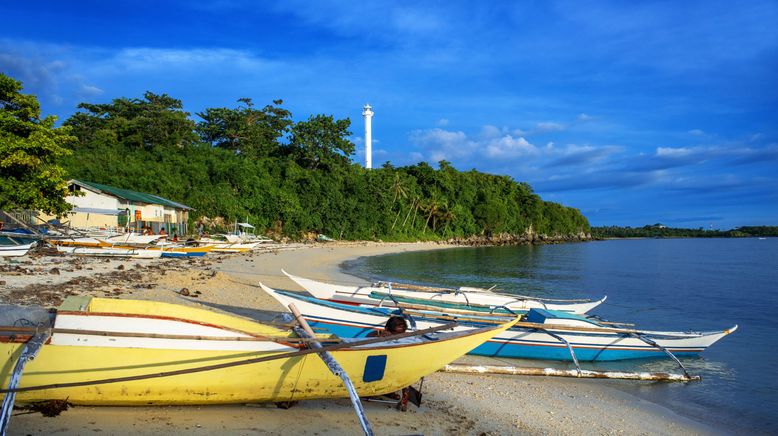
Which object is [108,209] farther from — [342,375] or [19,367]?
[342,375]

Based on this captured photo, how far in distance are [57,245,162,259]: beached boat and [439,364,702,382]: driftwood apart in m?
20.6

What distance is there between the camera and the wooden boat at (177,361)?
17.4 feet

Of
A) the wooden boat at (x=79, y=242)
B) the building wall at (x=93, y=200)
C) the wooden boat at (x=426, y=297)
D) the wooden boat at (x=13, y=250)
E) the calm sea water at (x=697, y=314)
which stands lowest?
the calm sea water at (x=697, y=314)

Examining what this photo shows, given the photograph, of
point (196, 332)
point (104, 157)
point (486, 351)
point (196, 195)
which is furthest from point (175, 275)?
point (104, 157)

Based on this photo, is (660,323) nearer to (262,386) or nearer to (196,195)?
(262,386)

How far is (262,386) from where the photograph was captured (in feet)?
19.2

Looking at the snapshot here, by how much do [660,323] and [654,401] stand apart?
9671 millimetres

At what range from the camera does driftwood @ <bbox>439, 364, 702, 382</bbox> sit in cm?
910

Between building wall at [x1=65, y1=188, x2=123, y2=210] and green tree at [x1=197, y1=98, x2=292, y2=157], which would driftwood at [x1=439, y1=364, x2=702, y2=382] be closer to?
building wall at [x1=65, y1=188, x2=123, y2=210]

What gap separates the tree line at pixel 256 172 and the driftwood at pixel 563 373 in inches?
1727

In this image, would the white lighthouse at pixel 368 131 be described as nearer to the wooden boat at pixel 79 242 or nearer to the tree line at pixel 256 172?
the tree line at pixel 256 172

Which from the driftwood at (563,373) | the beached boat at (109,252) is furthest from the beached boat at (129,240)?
the driftwood at (563,373)

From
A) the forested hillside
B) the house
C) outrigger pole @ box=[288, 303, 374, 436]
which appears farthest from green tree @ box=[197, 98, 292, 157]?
outrigger pole @ box=[288, 303, 374, 436]

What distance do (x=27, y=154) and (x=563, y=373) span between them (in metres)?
25.5
